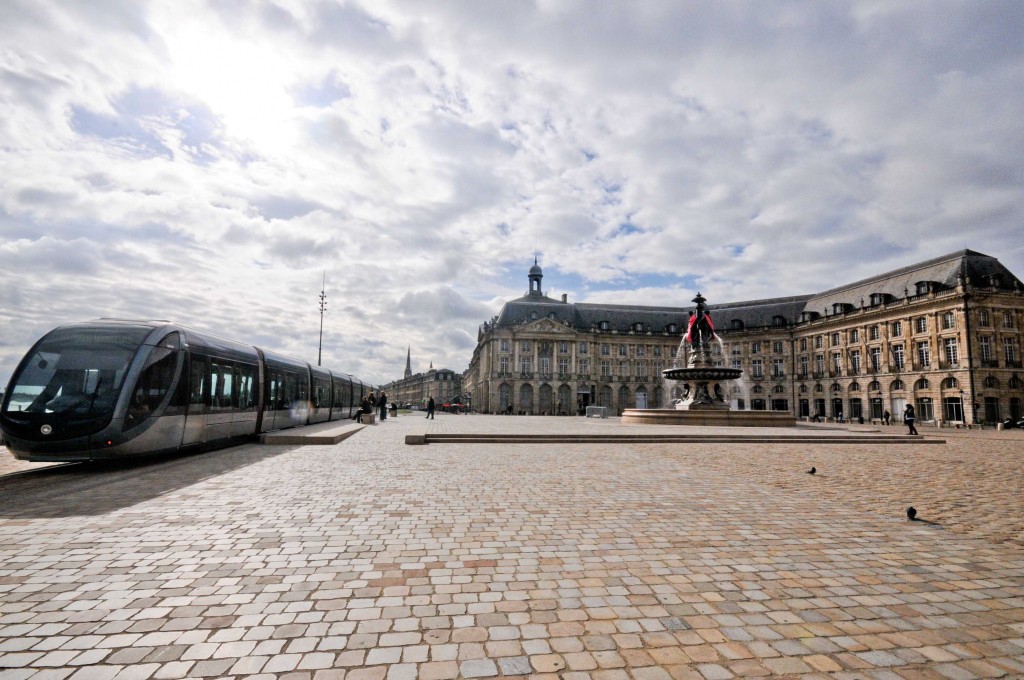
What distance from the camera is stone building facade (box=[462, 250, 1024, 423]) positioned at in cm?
4862

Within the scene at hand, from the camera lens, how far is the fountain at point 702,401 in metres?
30.2

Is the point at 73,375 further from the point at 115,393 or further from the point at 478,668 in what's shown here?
the point at 478,668

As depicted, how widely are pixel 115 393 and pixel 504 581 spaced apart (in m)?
10.6

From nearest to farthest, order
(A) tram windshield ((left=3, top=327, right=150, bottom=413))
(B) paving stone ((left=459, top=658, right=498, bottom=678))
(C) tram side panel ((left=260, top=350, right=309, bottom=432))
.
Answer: (B) paving stone ((left=459, top=658, right=498, bottom=678))
(A) tram windshield ((left=3, top=327, right=150, bottom=413))
(C) tram side panel ((left=260, top=350, right=309, bottom=432))

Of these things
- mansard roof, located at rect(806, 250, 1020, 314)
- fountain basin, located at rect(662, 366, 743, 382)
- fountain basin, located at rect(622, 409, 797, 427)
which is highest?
mansard roof, located at rect(806, 250, 1020, 314)

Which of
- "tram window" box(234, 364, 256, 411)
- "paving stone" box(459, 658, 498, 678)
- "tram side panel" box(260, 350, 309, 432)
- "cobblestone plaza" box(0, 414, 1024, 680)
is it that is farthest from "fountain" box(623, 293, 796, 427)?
"paving stone" box(459, 658, 498, 678)

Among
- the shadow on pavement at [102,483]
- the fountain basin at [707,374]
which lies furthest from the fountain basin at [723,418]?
the shadow on pavement at [102,483]

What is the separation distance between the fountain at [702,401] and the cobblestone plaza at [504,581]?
68.8ft

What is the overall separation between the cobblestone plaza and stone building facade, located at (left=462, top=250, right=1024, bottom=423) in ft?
164

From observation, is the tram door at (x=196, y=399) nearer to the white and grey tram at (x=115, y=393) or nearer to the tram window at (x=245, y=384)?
the white and grey tram at (x=115, y=393)

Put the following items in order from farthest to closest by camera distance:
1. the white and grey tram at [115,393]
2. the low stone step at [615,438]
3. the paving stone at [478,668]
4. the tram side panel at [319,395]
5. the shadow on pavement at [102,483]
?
the tram side panel at [319,395]
the low stone step at [615,438]
the white and grey tram at [115,393]
the shadow on pavement at [102,483]
the paving stone at [478,668]

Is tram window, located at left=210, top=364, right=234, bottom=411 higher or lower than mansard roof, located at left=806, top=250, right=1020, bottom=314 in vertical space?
lower

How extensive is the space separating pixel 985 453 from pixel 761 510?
16551mm

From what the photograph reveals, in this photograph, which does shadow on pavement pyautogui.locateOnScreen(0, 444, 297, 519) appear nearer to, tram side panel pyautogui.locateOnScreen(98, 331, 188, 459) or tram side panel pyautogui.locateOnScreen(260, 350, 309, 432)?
tram side panel pyautogui.locateOnScreen(98, 331, 188, 459)
